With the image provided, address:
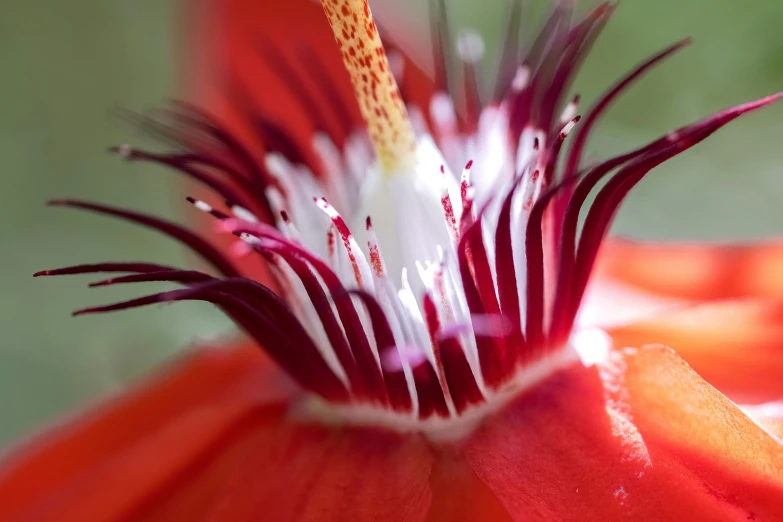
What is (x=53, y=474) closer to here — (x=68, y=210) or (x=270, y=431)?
(x=270, y=431)

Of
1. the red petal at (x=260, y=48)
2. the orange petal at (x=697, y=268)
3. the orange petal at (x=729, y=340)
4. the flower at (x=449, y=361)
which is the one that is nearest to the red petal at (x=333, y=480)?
the flower at (x=449, y=361)

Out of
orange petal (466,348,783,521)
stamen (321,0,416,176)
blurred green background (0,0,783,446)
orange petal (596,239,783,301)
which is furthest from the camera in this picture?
blurred green background (0,0,783,446)

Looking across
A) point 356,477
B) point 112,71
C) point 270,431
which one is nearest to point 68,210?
point 112,71

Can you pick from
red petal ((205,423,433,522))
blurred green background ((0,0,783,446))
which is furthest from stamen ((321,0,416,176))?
blurred green background ((0,0,783,446))

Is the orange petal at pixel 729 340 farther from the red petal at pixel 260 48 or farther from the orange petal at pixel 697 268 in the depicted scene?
the red petal at pixel 260 48

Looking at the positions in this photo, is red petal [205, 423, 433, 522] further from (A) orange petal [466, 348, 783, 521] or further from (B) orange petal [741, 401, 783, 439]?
(B) orange petal [741, 401, 783, 439]

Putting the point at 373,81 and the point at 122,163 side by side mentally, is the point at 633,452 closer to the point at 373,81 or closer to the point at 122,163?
the point at 373,81

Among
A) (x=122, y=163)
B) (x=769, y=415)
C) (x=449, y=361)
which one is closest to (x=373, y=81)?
(x=449, y=361)
